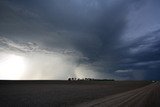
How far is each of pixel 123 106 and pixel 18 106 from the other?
32.1 ft

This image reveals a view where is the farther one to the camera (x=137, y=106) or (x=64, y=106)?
(x=64, y=106)

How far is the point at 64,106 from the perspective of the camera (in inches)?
662

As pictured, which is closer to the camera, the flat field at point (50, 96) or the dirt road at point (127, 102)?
the dirt road at point (127, 102)

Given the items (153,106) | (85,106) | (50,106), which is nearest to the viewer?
(153,106)

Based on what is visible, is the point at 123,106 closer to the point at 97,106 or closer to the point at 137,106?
the point at 137,106

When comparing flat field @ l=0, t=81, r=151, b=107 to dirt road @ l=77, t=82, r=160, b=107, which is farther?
flat field @ l=0, t=81, r=151, b=107

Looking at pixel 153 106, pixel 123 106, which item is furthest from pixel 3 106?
pixel 153 106

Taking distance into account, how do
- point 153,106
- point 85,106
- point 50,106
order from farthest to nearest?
1. point 50,106
2. point 85,106
3. point 153,106

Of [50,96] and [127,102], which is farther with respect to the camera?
[50,96]

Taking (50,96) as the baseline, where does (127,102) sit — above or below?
below

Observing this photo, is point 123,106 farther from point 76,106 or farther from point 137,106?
point 76,106

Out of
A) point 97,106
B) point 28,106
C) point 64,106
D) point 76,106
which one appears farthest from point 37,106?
point 97,106

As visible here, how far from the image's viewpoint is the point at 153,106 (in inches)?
574

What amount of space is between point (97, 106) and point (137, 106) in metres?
3.44
